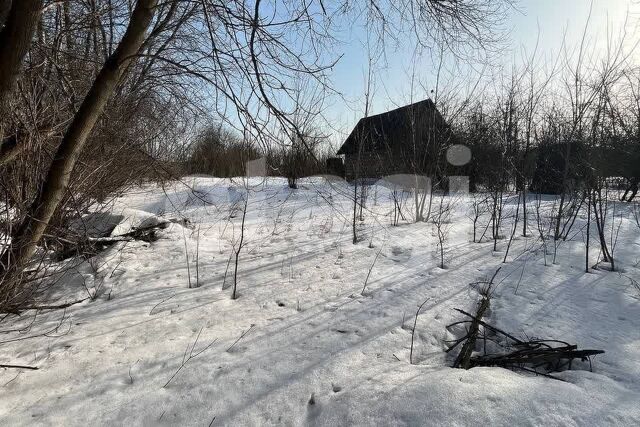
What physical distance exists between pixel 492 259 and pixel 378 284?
162 cm

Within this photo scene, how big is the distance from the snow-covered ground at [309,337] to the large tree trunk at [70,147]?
0.64 metres

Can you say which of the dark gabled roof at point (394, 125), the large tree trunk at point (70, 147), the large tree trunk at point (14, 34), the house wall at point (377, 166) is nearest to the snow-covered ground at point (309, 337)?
the large tree trunk at point (70, 147)

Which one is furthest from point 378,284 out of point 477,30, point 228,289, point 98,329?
point 477,30

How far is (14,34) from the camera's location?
5.35 feet

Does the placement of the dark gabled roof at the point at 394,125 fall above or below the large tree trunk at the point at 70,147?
above

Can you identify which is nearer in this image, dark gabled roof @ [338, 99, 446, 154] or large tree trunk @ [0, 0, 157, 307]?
large tree trunk @ [0, 0, 157, 307]

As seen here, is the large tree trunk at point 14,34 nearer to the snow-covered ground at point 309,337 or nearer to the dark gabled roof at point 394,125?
the snow-covered ground at point 309,337

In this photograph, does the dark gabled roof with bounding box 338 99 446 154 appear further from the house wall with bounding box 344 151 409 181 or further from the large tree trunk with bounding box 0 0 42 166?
the large tree trunk with bounding box 0 0 42 166

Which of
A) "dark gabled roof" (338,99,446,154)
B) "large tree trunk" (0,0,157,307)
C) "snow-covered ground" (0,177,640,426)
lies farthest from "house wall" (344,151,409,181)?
"large tree trunk" (0,0,157,307)

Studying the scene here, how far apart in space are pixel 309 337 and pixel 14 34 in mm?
2280

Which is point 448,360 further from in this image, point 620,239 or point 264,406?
point 620,239

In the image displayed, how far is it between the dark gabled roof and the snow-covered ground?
2751mm

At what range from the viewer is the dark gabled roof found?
6.26 m

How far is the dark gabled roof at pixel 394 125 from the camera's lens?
6.26 m
